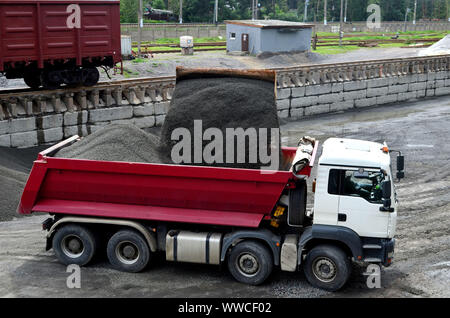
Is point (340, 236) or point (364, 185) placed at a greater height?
point (364, 185)

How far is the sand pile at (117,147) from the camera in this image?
10.1m

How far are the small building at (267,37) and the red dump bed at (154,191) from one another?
32.6 meters

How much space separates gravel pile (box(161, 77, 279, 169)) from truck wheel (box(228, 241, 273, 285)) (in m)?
1.77

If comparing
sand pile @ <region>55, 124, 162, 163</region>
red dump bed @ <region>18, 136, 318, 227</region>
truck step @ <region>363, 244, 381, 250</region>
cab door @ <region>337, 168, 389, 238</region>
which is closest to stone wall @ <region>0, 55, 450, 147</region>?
sand pile @ <region>55, 124, 162, 163</region>

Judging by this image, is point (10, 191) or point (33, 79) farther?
point (33, 79)

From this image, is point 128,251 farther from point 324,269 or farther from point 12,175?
point 12,175

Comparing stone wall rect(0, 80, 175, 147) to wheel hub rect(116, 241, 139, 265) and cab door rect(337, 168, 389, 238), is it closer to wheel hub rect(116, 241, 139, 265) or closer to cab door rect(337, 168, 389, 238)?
wheel hub rect(116, 241, 139, 265)

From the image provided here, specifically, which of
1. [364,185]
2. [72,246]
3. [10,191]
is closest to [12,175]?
[10,191]

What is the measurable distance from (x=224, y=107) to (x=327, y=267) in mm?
3560

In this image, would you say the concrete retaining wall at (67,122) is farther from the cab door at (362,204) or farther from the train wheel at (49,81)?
the cab door at (362,204)

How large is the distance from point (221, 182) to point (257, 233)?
3.55ft

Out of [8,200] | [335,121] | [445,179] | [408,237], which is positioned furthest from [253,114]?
[335,121]

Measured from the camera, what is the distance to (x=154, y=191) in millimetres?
9578

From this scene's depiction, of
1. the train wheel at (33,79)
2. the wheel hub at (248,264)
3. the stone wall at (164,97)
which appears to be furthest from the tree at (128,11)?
the wheel hub at (248,264)
